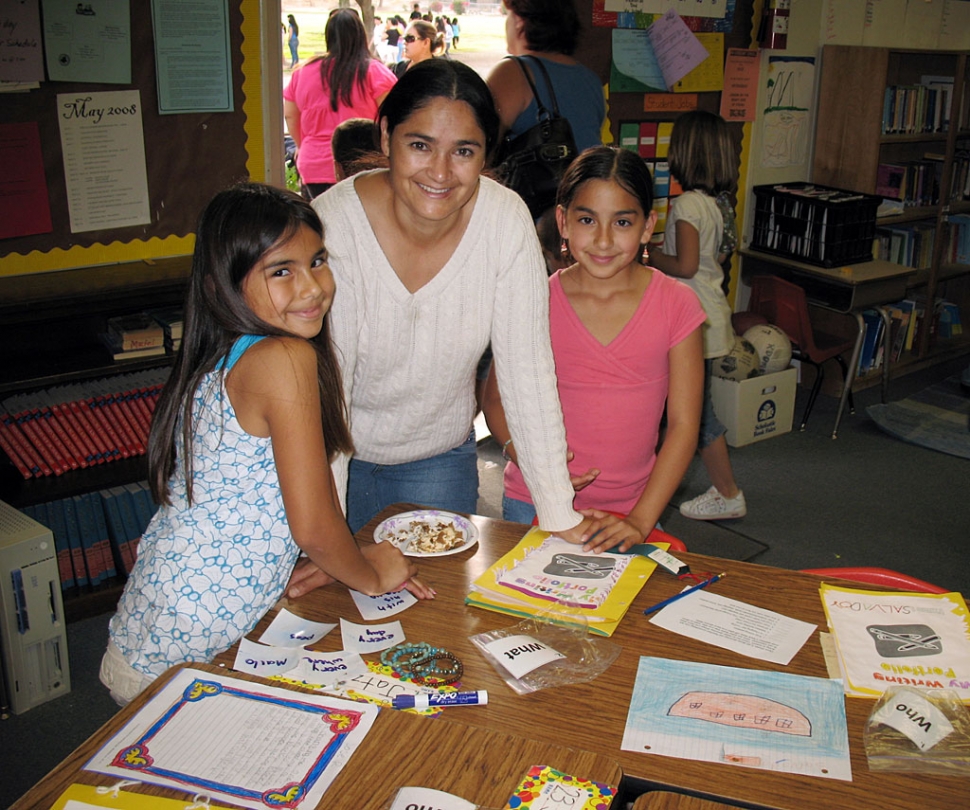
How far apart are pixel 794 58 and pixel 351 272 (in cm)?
388

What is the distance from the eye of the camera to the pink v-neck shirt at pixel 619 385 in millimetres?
1818

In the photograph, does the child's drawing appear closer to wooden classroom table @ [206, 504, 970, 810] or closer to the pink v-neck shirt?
wooden classroom table @ [206, 504, 970, 810]

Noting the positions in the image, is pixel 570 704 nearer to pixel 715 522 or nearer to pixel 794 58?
pixel 715 522

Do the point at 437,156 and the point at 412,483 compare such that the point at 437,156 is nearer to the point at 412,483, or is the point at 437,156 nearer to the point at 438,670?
the point at 412,483

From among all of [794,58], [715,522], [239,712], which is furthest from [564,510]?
[794,58]

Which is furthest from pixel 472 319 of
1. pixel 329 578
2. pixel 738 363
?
pixel 738 363

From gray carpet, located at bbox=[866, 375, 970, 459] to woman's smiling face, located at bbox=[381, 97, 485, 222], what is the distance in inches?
128

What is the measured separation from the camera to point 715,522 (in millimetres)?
3400

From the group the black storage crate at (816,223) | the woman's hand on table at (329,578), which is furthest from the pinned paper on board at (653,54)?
the woman's hand on table at (329,578)

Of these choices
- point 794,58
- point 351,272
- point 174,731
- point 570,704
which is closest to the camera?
point 174,731

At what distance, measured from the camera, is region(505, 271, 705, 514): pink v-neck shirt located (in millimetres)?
1818

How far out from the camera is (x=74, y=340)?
2.81 metres

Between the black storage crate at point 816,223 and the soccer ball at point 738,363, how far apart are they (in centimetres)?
72

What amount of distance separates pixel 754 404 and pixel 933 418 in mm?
Answer: 1016
